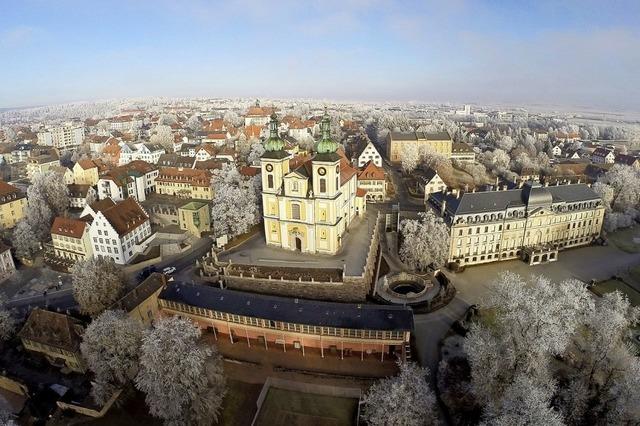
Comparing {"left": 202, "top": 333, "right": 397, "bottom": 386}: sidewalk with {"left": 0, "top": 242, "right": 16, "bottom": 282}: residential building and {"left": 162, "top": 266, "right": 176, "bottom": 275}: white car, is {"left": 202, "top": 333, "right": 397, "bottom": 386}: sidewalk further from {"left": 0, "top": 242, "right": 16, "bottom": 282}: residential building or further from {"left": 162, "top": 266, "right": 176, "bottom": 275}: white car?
{"left": 0, "top": 242, "right": 16, "bottom": 282}: residential building

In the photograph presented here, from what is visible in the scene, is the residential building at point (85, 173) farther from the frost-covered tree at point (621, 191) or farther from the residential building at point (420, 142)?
the frost-covered tree at point (621, 191)

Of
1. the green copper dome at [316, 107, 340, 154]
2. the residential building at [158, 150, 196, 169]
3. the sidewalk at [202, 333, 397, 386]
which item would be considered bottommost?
the sidewalk at [202, 333, 397, 386]

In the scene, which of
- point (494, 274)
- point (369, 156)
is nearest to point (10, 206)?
point (369, 156)

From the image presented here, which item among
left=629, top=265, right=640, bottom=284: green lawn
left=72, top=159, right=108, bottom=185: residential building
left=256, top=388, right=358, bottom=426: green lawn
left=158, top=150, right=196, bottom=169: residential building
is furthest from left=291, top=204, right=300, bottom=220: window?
left=72, top=159, right=108, bottom=185: residential building

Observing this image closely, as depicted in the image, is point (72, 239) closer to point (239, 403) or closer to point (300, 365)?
point (239, 403)

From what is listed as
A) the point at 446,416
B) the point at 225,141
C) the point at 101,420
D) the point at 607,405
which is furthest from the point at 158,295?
the point at 225,141
